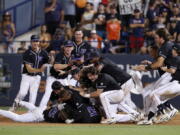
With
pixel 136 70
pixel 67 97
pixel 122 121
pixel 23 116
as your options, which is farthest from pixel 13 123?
pixel 136 70

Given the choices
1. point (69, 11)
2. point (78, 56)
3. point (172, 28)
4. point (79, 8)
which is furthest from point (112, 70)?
point (79, 8)

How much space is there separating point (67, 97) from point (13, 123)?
144 centimetres

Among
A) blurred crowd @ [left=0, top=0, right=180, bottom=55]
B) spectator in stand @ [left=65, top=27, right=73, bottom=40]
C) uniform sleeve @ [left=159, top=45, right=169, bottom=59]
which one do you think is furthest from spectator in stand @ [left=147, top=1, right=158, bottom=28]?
uniform sleeve @ [left=159, top=45, right=169, bottom=59]

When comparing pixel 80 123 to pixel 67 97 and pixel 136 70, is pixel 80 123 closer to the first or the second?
pixel 67 97

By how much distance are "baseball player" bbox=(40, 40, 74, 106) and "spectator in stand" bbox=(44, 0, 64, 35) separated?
607cm

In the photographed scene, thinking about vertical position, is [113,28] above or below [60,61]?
above

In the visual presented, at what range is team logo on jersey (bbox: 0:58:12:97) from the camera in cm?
2120

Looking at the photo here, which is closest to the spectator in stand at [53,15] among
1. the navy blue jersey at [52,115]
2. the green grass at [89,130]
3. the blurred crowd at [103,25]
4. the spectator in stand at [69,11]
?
the blurred crowd at [103,25]

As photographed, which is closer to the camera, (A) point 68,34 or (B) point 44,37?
(A) point 68,34

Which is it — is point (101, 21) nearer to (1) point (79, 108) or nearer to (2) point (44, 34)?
(2) point (44, 34)

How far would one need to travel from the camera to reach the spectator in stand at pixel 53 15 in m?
23.2

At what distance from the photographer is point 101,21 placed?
2297 centimetres

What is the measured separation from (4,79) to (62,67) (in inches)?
189

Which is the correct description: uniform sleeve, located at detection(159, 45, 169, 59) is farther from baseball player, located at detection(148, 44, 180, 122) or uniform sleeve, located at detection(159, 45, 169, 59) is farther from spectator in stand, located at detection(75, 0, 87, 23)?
spectator in stand, located at detection(75, 0, 87, 23)
